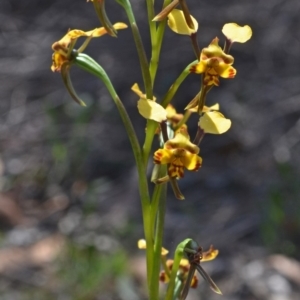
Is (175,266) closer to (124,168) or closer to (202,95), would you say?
(202,95)

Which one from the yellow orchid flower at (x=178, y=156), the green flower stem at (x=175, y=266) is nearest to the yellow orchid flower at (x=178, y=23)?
the yellow orchid flower at (x=178, y=156)

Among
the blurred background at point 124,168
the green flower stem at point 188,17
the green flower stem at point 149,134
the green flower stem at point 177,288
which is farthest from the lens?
the blurred background at point 124,168

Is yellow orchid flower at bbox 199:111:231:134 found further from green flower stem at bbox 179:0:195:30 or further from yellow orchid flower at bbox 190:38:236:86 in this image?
green flower stem at bbox 179:0:195:30

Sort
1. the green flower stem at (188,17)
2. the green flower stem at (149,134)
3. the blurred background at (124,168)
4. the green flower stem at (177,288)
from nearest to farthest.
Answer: the green flower stem at (188,17) → the green flower stem at (149,134) → the green flower stem at (177,288) → the blurred background at (124,168)

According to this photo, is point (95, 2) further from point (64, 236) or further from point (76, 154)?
point (76, 154)

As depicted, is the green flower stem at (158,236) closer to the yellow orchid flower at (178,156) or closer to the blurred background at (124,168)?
the yellow orchid flower at (178,156)

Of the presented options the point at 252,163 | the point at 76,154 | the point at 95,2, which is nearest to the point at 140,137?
the point at 76,154

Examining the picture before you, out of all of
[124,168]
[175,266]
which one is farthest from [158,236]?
[124,168]
